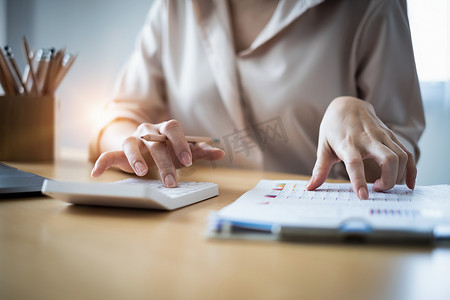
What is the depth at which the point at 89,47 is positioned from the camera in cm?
178

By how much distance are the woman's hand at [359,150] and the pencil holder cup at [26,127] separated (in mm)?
698

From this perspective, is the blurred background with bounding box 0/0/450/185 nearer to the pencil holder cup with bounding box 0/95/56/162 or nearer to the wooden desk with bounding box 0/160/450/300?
the pencil holder cup with bounding box 0/95/56/162

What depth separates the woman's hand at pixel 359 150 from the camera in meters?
0.50

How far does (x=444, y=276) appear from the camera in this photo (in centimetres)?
27

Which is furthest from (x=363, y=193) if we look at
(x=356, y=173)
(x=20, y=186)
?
(x=20, y=186)

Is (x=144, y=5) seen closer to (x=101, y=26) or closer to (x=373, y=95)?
(x=101, y=26)

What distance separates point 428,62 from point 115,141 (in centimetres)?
109

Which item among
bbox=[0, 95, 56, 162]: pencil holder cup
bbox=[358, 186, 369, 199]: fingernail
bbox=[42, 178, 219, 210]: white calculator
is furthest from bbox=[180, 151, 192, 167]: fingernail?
bbox=[0, 95, 56, 162]: pencil holder cup

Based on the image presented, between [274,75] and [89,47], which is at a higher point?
[89,47]

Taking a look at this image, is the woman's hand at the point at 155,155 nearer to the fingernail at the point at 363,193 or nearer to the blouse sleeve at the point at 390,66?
the fingernail at the point at 363,193

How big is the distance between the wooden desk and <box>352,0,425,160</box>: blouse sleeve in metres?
0.66

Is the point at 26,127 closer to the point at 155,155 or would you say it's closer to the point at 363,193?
the point at 155,155

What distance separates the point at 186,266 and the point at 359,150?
0.34m

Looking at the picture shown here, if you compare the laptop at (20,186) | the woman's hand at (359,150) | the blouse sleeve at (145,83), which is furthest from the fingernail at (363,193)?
the blouse sleeve at (145,83)
